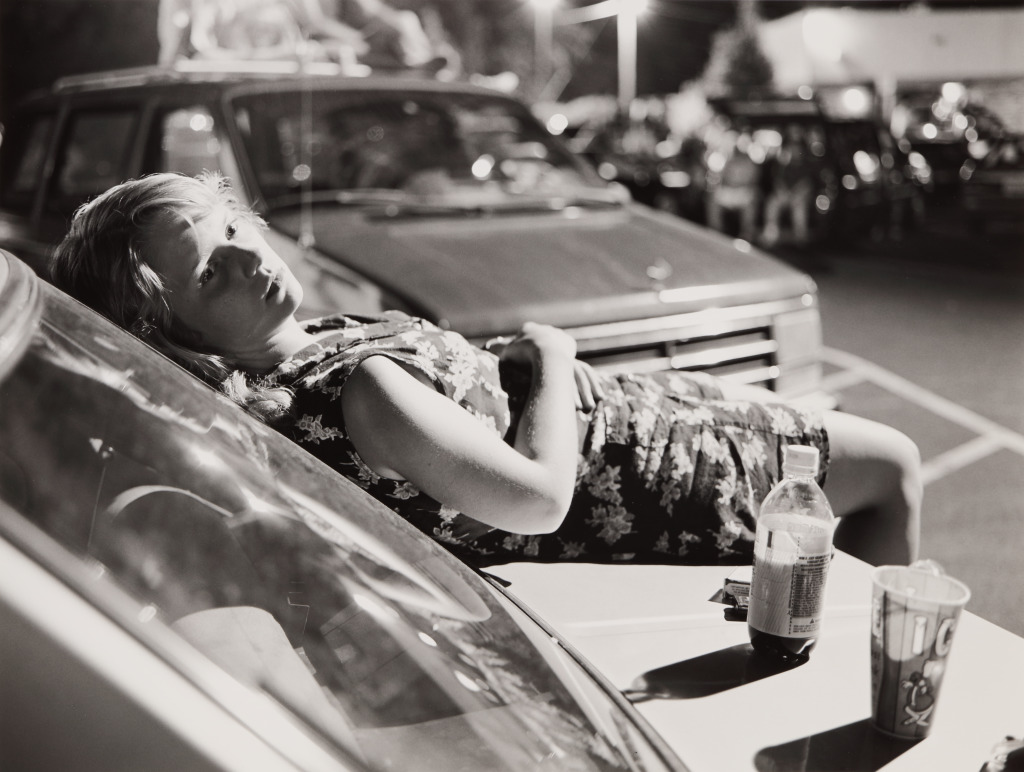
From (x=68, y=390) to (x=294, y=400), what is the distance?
67 centimetres

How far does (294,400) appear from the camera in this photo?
1.70 metres

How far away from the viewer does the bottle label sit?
1445 mm

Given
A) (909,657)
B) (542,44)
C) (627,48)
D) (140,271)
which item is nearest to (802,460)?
(909,657)

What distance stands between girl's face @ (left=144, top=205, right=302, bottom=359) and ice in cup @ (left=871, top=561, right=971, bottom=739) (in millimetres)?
1104

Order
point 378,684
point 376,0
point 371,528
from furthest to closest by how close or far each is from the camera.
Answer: point 376,0 → point 371,528 → point 378,684

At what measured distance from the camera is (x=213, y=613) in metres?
0.96

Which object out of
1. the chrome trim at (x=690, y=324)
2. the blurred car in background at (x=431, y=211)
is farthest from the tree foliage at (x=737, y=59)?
the chrome trim at (x=690, y=324)

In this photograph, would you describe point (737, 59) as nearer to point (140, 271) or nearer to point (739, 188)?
point (739, 188)

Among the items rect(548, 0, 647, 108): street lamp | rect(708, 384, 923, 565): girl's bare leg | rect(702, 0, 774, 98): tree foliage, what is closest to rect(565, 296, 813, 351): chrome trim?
rect(708, 384, 923, 565): girl's bare leg

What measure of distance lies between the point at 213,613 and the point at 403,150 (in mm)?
3367

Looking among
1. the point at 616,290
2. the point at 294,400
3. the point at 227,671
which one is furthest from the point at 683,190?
the point at 227,671

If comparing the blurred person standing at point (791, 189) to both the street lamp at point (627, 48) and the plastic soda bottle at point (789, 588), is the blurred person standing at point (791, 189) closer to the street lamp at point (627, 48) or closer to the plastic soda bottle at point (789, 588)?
the plastic soda bottle at point (789, 588)

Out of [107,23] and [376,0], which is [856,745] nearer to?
[376,0]

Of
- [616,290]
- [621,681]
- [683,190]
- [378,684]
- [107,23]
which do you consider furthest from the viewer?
[683,190]
